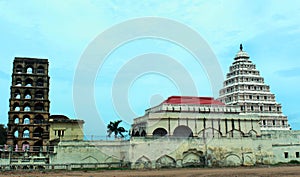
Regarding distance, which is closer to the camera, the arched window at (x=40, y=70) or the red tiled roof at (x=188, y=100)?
the red tiled roof at (x=188, y=100)

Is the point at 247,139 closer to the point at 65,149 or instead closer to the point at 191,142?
the point at 191,142

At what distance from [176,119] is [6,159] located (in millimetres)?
19448

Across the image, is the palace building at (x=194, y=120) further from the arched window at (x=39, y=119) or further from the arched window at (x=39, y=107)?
the arched window at (x=39, y=107)

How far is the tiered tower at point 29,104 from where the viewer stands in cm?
4166

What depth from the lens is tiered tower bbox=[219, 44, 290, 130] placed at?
51.9 m

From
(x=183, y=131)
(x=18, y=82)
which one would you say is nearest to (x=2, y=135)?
(x=18, y=82)

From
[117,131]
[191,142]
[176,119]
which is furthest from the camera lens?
[117,131]

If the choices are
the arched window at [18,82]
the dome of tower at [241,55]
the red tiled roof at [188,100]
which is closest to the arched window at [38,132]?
→ the arched window at [18,82]

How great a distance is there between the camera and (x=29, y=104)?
42.9 metres

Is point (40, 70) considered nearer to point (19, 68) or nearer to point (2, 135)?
point (19, 68)

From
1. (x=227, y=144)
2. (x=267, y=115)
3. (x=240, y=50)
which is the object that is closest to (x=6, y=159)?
(x=227, y=144)

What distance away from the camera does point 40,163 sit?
34969mm

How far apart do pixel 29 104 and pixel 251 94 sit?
32767 mm

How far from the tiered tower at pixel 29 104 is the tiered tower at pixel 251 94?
1119 inches
